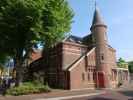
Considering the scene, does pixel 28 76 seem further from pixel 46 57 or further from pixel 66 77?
pixel 66 77

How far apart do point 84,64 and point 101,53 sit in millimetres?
4662

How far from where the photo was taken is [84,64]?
39.5 metres

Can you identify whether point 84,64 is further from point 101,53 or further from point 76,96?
point 76,96

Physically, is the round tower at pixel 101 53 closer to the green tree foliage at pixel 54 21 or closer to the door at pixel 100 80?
the door at pixel 100 80

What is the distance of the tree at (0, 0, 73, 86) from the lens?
27891 mm

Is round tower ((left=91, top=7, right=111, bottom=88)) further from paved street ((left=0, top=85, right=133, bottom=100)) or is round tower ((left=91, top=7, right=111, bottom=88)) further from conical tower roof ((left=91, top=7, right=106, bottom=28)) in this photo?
paved street ((left=0, top=85, right=133, bottom=100))

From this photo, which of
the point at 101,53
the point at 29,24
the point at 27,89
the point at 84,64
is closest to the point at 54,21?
the point at 29,24

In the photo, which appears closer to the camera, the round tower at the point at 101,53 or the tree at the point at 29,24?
the tree at the point at 29,24

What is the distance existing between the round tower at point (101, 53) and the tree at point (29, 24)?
423 inches

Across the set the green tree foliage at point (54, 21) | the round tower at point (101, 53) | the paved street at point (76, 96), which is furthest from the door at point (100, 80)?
the green tree foliage at point (54, 21)

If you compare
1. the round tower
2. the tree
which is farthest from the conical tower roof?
the tree

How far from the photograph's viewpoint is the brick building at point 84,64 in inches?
1499

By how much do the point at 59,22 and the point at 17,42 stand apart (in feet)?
22.0

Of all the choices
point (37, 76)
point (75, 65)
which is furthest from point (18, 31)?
→ point (75, 65)
